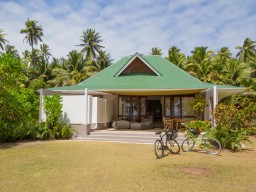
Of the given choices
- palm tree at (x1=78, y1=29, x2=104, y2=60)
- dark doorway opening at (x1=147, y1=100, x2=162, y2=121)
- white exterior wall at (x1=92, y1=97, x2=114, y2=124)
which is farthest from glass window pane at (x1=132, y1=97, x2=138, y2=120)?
palm tree at (x1=78, y1=29, x2=104, y2=60)

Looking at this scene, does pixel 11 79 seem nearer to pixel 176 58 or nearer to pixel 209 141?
pixel 209 141

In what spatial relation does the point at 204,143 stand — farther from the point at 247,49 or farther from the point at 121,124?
the point at 247,49

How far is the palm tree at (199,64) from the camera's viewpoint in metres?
31.5

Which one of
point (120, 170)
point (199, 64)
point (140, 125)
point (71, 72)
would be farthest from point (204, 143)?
point (71, 72)

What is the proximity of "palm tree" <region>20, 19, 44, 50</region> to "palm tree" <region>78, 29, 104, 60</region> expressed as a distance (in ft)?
30.2

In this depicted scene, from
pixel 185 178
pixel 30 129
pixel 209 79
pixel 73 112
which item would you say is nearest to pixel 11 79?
pixel 30 129

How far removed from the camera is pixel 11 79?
506 inches

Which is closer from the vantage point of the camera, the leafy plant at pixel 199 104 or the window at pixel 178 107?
the leafy plant at pixel 199 104

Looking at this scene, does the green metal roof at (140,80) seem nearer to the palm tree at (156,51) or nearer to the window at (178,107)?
the window at (178,107)

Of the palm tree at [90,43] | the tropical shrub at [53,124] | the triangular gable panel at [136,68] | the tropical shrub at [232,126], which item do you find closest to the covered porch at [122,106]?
the tropical shrub at [53,124]

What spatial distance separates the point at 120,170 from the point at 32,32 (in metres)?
51.4

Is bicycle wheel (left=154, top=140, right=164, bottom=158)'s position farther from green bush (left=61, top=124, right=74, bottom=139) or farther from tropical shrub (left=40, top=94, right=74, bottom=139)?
tropical shrub (left=40, top=94, right=74, bottom=139)

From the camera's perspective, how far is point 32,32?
174 ft

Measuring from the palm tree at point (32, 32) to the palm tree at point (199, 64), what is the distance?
112 ft
